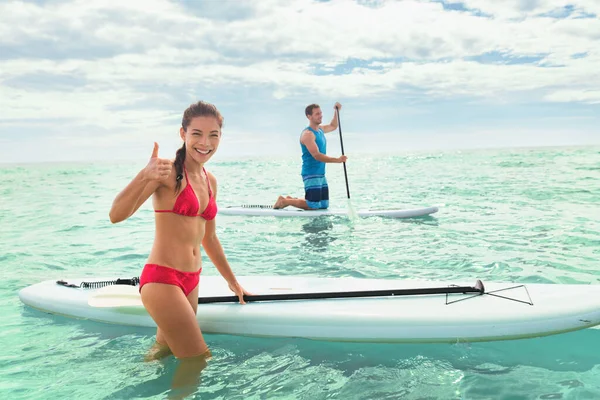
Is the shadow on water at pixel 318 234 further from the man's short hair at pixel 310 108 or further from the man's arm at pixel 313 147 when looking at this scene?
the man's short hair at pixel 310 108

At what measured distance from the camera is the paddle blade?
369cm

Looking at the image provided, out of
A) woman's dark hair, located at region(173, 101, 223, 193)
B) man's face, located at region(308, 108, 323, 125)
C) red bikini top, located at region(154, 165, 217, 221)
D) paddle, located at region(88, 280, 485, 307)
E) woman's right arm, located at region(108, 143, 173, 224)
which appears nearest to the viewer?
woman's right arm, located at region(108, 143, 173, 224)

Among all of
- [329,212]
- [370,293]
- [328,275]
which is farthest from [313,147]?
[370,293]

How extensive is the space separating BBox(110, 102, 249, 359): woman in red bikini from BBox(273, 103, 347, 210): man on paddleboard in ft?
19.2

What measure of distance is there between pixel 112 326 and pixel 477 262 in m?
4.52

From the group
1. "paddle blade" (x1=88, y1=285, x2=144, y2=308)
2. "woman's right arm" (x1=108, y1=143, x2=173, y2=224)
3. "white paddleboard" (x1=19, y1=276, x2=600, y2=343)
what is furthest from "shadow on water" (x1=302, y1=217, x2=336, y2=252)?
"woman's right arm" (x1=108, y1=143, x2=173, y2=224)

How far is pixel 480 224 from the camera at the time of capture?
30.9 ft

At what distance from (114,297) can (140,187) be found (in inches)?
62.3

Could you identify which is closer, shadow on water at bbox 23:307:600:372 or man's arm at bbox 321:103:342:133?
shadow on water at bbox 23:307:600:372

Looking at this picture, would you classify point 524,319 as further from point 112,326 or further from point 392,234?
point 392,234

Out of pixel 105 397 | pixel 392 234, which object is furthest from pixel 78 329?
pixel 392 234

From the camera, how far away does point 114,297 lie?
3.78 metres

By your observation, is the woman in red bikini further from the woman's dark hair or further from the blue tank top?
the blue tank top

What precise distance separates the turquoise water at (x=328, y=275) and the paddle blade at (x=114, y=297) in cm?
38
